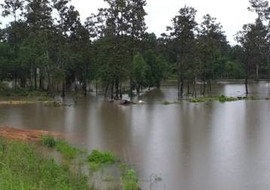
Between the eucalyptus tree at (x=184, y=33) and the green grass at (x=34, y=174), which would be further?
the eucalyptus tree at (x=184, y=33)

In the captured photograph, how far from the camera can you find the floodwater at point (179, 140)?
14695mm

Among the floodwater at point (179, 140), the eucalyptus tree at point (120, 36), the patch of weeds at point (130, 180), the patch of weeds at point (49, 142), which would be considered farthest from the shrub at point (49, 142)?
the eucalyptus tree at point (120, 36)

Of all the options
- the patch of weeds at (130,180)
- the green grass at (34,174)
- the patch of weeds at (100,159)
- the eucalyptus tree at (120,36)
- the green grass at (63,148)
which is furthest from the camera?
the eucalyptus tree at (120,36)

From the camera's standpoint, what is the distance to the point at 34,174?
454 inches

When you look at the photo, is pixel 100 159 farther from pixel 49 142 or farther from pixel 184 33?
pixel 184 33

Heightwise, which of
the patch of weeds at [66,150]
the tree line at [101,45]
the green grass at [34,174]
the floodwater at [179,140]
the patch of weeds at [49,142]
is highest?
the tree line at [101,45]

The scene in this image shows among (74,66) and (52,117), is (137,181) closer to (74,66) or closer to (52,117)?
(52,117)

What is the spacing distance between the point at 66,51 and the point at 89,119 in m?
21.2

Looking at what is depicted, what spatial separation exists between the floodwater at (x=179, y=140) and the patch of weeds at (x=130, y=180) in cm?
31

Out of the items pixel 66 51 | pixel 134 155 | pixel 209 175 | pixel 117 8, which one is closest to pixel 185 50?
pixel 117 8

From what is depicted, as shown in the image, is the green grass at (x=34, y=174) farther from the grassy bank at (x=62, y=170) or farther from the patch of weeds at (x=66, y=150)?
the patch of weeds at (x=66, y=150)

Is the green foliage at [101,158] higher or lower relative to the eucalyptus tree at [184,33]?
lower

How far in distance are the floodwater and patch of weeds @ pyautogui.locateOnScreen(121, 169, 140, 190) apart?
0.31 metres

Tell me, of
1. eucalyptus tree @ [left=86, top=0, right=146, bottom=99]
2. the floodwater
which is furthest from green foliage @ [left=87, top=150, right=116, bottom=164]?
eucalyptus tree @ [left=86, top=0, right=146, bottom=99]
